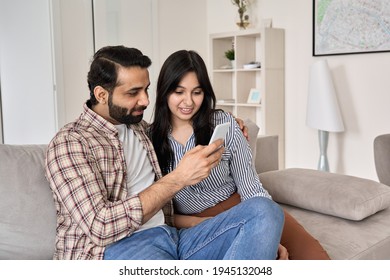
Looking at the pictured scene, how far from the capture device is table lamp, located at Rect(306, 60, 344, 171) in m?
3.34

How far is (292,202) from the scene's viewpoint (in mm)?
2066

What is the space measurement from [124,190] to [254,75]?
9.77 feet

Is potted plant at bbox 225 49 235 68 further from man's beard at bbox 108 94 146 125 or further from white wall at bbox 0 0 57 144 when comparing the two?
man's beard at bbox 108 94 146 125

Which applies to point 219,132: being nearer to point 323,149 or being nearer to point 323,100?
point 323,100

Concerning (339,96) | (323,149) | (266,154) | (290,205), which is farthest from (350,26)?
(290,205)

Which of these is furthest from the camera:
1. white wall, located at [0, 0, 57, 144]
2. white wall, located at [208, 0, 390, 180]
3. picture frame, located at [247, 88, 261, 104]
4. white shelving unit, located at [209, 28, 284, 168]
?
picture frame, located at [247, 88, 261, 104]

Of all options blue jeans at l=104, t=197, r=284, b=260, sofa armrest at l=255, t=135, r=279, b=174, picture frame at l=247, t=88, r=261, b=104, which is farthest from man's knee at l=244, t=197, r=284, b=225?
picture frame at l=247, t=88, r=261, b=104

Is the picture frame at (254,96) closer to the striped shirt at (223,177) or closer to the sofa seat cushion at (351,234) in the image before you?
the sofa seat cushion at (351,234)

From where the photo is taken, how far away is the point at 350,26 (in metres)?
3.42

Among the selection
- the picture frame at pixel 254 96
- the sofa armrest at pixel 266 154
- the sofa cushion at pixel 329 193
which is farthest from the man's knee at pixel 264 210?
the picture frame at pixel 254 96

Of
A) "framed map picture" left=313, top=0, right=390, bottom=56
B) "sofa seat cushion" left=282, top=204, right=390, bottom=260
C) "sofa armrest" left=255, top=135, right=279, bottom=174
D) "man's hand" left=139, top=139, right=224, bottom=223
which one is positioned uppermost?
"framed map picture" left=313, top=0, right=390, bottom=56

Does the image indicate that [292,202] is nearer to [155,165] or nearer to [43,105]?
[155,165]

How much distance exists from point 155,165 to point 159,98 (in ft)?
0.87

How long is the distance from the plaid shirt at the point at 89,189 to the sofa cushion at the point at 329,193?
0.92m
